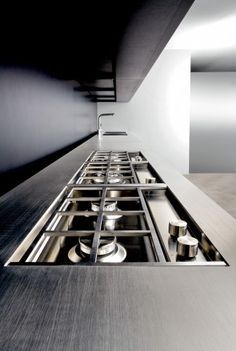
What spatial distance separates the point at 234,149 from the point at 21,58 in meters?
5.52

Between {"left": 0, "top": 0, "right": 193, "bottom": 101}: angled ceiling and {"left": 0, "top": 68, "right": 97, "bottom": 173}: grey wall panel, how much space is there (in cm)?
6

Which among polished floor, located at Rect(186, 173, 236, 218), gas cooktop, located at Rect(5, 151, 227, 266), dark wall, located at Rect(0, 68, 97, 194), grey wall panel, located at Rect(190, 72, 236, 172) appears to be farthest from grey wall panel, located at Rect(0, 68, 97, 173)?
grey wall panel, located at Rect(190, 72, 236, 172)

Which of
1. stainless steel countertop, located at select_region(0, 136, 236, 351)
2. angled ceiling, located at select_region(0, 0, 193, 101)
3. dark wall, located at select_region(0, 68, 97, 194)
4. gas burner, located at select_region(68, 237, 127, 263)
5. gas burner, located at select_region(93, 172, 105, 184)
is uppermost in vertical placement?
angled ceiling, located at select_region(0, 0, 193, 101)

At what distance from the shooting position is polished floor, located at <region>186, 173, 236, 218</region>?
3.35 meters

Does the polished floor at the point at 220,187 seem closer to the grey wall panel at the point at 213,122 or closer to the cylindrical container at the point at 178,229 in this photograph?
the grey wall panel at the point at 213,122

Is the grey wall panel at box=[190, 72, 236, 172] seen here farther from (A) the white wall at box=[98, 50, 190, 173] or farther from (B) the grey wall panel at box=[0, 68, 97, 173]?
(B) the grey wall panel at box=[0, 68, 97, 173]

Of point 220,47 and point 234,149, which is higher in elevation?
point 220,47

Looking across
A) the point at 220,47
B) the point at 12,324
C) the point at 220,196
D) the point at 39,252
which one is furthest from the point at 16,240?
the point at 220,47

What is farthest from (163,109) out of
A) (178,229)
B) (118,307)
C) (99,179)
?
(118,307)

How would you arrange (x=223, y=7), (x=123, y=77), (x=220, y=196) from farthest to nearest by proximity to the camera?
(x=220, y=196) < (x=223, y=7) < (x=123, y=77)

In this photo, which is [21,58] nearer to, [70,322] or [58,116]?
[58,116]

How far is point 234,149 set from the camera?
5.59 meters

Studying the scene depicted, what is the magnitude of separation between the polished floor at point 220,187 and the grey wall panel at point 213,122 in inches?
16.7

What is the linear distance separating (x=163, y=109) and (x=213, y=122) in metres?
1.74
